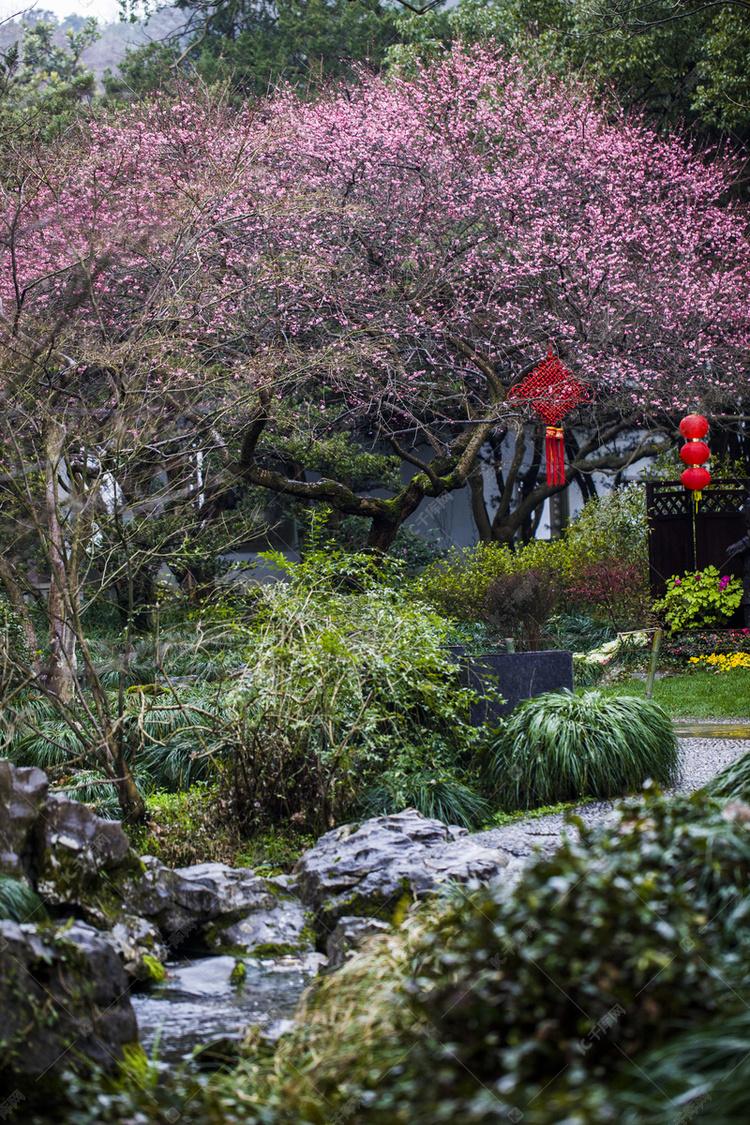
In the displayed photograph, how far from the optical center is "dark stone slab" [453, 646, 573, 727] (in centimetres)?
710

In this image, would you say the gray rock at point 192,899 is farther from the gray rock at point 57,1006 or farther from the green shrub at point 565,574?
the green shrub at point 565,574

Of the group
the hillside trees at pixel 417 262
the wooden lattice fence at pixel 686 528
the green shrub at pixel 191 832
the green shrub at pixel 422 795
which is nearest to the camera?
the green shrub at pixel 191 832

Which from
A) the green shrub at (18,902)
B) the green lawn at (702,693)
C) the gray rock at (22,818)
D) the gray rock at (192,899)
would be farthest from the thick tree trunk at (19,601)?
the green lawn at (702,693)

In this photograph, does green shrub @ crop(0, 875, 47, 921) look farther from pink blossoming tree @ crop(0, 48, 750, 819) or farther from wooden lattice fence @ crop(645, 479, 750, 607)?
wooden lattice fence @ crop(645, 479, 750, 607)

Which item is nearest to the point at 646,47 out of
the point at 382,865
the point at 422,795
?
the point at 422,795

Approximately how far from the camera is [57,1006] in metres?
3.25

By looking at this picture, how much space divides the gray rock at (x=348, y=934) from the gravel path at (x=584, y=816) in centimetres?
96

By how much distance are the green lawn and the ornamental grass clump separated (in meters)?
2.42

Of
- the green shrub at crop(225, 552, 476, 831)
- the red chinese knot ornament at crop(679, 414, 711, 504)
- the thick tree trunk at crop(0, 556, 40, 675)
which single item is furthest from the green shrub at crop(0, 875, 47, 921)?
the red chinese knot ornament at crop(679, 414, 711, 504)

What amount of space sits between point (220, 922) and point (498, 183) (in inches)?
453

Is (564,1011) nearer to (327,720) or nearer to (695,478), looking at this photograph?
A: (327,720)

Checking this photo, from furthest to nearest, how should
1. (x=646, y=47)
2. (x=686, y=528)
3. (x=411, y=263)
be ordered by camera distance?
(x=646, y=47), (x=686, y=528), (x=411, y=263)

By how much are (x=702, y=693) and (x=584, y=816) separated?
5.00 m

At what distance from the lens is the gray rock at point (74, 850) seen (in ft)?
14.5
